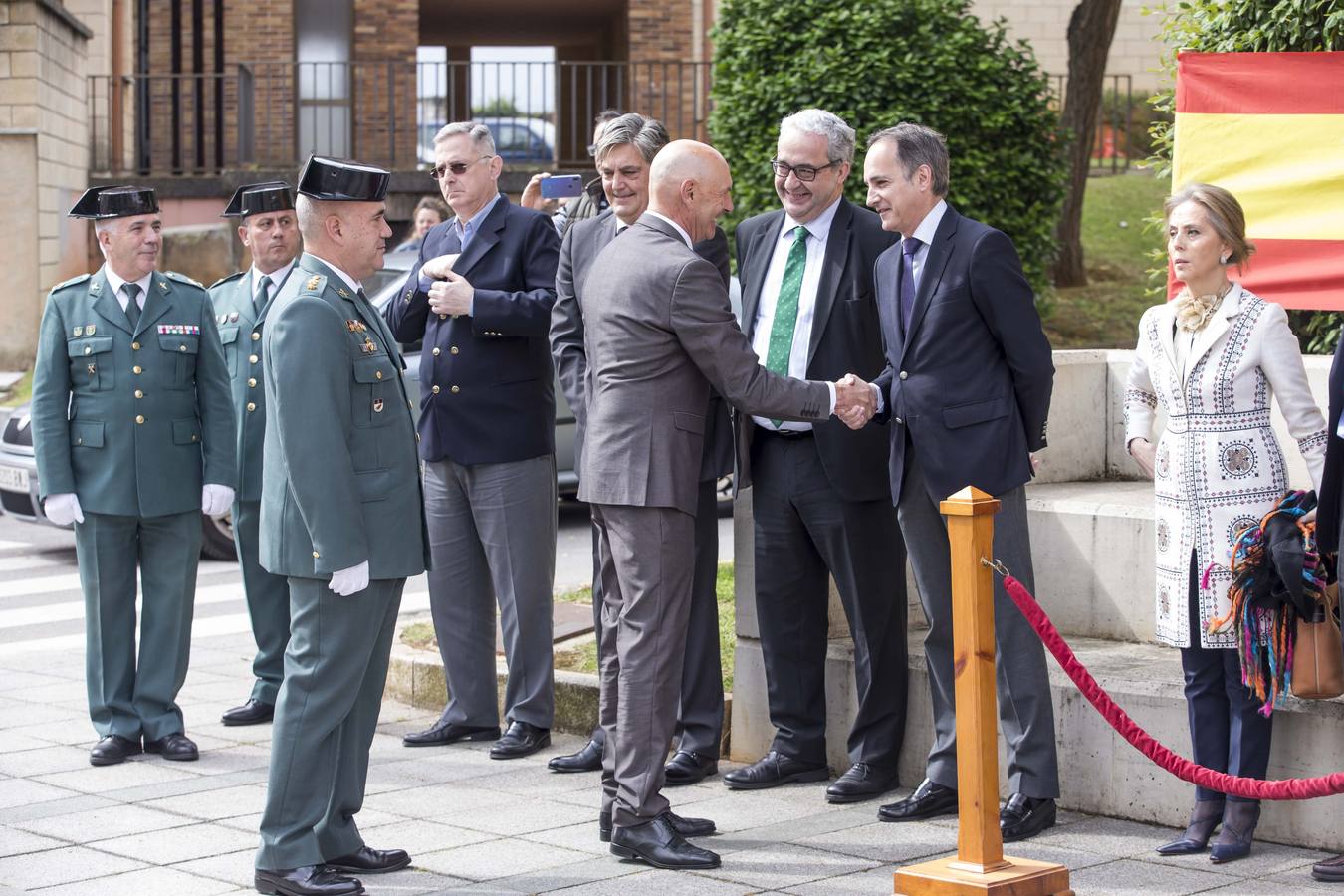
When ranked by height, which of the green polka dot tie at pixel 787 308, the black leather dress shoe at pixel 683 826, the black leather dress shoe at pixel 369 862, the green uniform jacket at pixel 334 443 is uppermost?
the green polka dot tie at pixel 787 308

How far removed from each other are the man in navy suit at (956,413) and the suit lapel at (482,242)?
1726mm

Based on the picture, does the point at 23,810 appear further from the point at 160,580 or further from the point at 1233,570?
the point at 1233,570

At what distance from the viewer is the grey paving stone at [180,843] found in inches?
216

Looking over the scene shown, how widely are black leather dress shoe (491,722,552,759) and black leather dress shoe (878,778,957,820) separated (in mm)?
1596

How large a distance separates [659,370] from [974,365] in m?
1.04

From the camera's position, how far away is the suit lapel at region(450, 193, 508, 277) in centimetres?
698

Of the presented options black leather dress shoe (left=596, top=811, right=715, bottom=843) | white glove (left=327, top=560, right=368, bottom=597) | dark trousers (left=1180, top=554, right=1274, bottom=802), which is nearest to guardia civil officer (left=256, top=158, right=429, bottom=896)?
white glove (left=327, top=560, right=368, bottom=597)

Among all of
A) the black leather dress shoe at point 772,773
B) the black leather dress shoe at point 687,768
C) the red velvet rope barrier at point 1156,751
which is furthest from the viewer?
the black leather dress shoe at point 687,768

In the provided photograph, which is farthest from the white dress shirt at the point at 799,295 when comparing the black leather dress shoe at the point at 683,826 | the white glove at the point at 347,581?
the white glove at the point at 347,581

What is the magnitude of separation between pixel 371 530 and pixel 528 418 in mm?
1892

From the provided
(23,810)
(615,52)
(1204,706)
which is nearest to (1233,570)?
(1204,706)

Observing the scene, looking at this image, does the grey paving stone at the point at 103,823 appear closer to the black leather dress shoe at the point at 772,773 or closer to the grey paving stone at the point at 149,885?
the grey paving stone at the point at 149,885

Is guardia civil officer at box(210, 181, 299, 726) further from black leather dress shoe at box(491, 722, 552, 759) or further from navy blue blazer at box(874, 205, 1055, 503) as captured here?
navy blue blazer at box(874, 205, 1055, 503)

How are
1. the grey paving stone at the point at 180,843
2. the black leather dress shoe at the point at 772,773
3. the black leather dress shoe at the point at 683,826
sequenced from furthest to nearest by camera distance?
the black leather dress shoe at the point at 772,773
the black leather dress shoe at the point at 683,826
the grey paving stone at the point at 180,843
